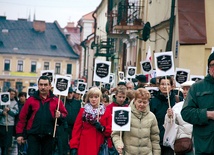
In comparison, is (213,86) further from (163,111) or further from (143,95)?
(163,111)

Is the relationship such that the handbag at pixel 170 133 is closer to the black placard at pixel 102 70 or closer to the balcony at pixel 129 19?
the black placard at pixel 102 70

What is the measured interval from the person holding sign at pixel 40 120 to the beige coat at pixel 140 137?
2.32 m

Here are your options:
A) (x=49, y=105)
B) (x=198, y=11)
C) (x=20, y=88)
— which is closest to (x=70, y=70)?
(x=20, y=88)

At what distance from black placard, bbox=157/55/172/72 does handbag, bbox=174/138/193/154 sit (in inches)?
73.2

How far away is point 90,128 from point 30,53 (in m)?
90.7

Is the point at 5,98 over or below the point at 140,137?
over

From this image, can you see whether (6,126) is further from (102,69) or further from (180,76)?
(180,76)

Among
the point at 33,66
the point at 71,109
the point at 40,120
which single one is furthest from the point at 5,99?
the point at 33,66

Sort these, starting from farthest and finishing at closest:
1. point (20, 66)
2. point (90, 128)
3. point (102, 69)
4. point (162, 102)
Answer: point (20, 66) < point (102, 69) < point (90, 128) < point (162, 102)

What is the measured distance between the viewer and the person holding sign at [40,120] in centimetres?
1233

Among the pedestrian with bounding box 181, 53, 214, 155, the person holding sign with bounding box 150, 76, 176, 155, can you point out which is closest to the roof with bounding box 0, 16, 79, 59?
the person holding sign with bounding box 150, 76, 176, 155

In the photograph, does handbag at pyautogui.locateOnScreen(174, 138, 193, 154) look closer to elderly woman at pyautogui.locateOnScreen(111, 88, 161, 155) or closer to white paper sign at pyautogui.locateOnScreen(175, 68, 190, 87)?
elderly woman at pyautogui.locateOnScreen(111, 88, 161, 155)

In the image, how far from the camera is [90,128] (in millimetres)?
11758

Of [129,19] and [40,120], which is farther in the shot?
[129,19]
